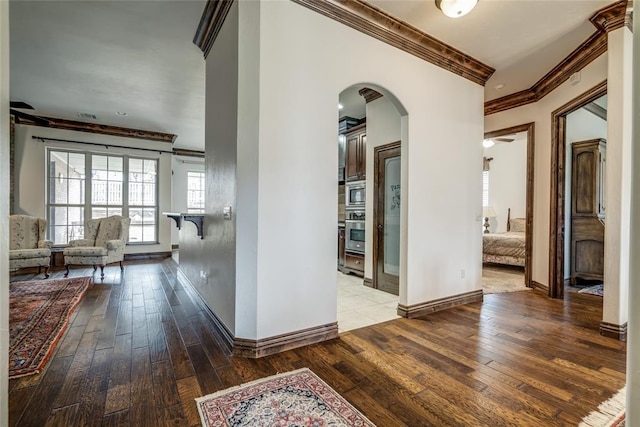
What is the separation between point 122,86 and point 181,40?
191 centimetres

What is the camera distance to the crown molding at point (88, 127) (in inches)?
233

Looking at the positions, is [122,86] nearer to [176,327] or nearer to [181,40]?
[181,40]

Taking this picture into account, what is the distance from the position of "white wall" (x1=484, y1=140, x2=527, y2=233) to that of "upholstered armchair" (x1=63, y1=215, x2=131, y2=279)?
8999mm

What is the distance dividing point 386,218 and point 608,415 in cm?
296


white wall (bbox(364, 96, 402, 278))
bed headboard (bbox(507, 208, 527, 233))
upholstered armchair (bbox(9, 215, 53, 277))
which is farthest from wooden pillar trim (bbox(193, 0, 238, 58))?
bed headboard (bbox(507, 208, 527, 233))

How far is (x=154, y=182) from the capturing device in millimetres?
7305

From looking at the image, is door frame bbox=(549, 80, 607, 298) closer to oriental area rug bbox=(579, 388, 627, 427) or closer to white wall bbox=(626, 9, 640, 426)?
oriental area rug bbox=(579, 388, 627, 427)

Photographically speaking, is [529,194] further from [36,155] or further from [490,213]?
[36,155]

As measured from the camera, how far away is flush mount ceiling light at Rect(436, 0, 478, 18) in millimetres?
2516

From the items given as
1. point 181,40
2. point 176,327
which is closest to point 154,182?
point 181,40

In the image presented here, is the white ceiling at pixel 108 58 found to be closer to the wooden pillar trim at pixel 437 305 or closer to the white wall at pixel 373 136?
the white wall at pixel 373 136

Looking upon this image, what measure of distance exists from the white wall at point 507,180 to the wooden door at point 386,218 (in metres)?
5.47

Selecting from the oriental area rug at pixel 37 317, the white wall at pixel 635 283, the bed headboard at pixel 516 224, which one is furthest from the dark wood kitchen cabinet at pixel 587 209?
the oriental area rug at pixel 37 317

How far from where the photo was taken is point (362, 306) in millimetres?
3607
